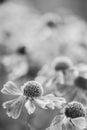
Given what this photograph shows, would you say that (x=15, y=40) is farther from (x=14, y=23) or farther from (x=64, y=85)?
(x=64, y=85)

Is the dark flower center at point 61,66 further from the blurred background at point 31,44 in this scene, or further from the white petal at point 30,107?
the white petal at point 30,107

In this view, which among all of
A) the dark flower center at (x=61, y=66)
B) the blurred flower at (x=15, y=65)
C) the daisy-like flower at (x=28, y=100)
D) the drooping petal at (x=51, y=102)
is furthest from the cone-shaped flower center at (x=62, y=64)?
the drooping petal at (x=51, y=102)

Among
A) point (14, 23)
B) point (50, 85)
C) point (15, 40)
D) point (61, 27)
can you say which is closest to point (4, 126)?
point (50, 85)

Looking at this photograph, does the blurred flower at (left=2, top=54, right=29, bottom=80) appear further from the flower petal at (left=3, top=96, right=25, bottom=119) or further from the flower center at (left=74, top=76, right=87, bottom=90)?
the flower petal at (left=3, top=96, right=25, bottom=119)

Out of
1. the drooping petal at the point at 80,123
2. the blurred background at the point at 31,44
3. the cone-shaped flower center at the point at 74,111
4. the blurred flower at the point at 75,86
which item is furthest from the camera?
the blurred background at the point at 31,44

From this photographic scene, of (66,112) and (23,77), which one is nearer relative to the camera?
(66,112)

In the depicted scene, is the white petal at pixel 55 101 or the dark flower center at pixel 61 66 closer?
the white petal at pixel 55 101

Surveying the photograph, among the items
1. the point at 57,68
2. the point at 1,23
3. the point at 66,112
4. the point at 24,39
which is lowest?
the point at 66,112
